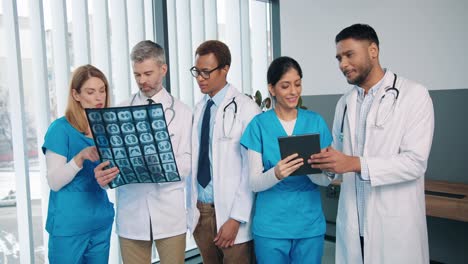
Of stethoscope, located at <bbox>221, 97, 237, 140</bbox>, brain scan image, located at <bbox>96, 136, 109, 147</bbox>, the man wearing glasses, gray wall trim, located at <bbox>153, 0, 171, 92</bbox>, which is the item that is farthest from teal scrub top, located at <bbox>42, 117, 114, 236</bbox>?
gray wall trim, located at <bbox>153, 0, 171, 92</bbox>

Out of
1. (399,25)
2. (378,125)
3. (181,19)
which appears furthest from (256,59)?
(378,125)

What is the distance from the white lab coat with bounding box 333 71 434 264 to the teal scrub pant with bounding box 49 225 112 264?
1.07 meters

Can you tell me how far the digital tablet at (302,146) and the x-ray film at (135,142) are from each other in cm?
42

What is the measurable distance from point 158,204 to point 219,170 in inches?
11.9

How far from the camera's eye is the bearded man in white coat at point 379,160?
1.55 meters

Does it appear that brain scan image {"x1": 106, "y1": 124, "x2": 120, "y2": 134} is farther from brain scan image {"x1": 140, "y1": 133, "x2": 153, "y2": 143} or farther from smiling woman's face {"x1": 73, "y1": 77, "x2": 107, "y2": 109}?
smiling woman's face {"x1": 73, "y1": 77, "x2": 107, "y2": 109}

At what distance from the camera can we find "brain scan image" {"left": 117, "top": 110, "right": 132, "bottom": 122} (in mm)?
1429

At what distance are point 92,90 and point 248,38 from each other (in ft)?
7.18

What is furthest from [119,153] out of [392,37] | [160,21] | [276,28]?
[276,28]

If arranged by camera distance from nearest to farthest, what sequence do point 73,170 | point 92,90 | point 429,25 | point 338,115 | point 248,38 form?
point 73,170 → point 92,90 → point 338,115 → point 429,25 → point 248,38

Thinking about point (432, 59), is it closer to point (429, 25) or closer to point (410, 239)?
point (429, 25)

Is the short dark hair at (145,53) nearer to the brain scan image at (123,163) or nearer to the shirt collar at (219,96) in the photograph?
the shirt collar at (219,96)

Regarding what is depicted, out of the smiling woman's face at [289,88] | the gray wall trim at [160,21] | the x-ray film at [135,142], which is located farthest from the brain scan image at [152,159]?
the gray wall trim at [160,21]

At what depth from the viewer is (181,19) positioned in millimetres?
2998
